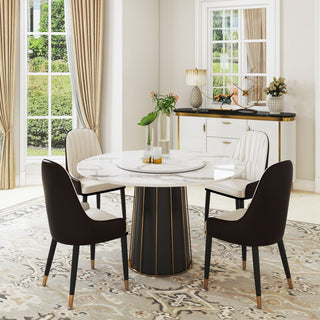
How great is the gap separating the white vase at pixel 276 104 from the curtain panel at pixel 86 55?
199 centimetres

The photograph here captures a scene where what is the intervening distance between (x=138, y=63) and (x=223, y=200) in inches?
78.3

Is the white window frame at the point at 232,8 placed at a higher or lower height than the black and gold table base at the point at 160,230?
higher

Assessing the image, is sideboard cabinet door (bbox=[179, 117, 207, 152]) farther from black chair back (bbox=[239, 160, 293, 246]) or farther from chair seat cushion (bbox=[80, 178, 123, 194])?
black chair back (bbox=[239, 160, 293, 246])

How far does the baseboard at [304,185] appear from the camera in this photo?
583cm

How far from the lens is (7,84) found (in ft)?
19.0

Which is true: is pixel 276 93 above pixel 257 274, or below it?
above

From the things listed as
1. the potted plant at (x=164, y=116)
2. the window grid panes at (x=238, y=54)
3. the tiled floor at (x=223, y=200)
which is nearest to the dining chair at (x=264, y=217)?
the potted plant at (x=164, y=116)

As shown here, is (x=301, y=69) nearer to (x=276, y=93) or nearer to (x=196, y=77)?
(x=276, y=93)

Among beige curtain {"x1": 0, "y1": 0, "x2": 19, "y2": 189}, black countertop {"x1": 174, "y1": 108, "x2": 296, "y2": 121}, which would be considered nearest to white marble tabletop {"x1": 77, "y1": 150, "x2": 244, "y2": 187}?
black countertop {"x1": 174, "y1": 108, "x2": 296, "y2": 121}

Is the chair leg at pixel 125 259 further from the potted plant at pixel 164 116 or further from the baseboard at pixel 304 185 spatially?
the baseboard at pixel 304 185

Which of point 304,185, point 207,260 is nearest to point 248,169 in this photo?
point 207,260

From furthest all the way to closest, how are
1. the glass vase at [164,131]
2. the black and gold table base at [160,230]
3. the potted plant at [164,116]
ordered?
the glass vase at [164,131], the potted plant at [164,116], the black and gold table base at [160,230]

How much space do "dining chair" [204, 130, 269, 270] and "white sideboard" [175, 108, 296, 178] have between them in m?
1.29

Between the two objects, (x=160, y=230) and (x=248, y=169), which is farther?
(x=248, y=169)
